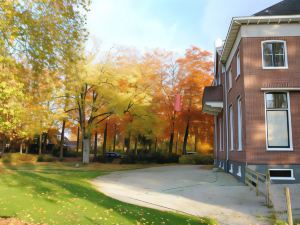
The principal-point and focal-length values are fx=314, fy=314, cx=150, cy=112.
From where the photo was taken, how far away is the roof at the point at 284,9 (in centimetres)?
1545

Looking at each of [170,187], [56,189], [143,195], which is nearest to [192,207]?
[143,195]

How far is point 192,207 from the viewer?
10695mm

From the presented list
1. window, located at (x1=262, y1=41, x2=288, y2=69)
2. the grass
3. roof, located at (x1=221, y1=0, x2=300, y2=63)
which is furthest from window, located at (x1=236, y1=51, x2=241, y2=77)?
the grass

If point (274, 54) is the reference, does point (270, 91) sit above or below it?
below

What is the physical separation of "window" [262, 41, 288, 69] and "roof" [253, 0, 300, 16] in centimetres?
145

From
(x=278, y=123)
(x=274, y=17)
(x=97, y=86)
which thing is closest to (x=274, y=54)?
(x=274, y=17)

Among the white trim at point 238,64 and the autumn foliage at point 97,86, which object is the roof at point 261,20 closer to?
the white trim at point 238,64

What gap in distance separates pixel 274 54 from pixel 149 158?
78.8 feet

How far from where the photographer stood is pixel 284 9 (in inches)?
629

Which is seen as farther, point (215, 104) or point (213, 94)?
point (213, 94)

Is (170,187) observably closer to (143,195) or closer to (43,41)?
(143,195)

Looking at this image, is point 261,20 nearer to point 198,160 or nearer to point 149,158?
point 198,160

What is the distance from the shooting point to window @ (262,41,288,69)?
15.2 m

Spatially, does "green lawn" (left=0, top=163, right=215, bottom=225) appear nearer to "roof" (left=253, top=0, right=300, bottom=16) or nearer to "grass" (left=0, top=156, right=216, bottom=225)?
"grass" (left=0, top=156, right=216, bottom=225)
